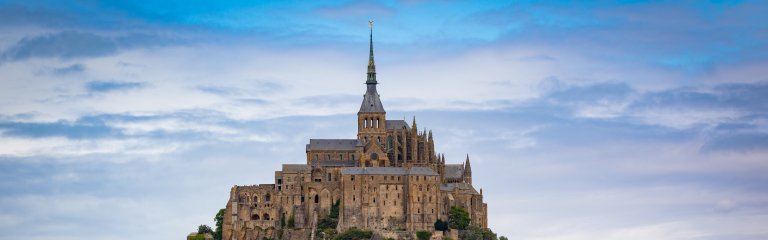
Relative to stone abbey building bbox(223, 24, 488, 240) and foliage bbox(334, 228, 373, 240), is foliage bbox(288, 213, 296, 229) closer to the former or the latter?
stone abbey building bbox(223, 24, 488, 240)

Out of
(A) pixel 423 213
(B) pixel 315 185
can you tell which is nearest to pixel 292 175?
(B) pixel 315 185

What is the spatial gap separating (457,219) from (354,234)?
472 inches

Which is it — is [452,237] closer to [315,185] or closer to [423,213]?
[423,213]

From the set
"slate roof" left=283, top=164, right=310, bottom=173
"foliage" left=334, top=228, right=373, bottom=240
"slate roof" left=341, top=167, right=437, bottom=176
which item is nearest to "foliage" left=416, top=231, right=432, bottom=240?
"foliage" left=334, top=228, right=373, bottom=240

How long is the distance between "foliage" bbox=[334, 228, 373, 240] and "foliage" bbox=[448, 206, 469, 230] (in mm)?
9300

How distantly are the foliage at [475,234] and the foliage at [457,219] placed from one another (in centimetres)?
70

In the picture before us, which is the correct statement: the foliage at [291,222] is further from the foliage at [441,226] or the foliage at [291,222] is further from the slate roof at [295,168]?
the foliage at [441,226]

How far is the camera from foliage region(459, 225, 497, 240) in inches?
7662

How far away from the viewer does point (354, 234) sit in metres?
192

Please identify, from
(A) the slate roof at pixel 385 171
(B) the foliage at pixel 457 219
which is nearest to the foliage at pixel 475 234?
(B) the foliage at pixel 457 219

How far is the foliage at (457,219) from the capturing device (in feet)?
643

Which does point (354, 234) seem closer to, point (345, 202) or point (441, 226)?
point (345, 202)

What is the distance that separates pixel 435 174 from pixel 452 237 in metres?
7.40

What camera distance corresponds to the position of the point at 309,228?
194 meters
